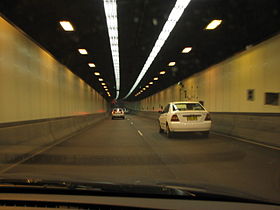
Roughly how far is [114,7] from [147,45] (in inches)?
223

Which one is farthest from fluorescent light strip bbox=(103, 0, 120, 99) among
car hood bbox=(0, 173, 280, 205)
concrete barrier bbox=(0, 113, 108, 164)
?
car hood bbox=(0, 173, 280, 205)

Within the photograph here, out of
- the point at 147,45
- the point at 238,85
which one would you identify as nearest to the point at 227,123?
the point at 238,85

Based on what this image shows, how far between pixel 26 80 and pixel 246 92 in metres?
11.1

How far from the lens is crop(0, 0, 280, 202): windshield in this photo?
21.9 feet

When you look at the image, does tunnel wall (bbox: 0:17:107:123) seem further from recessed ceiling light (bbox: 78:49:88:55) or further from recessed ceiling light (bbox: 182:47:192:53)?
recessed ceiling light (bbox: 182:47:192:53)

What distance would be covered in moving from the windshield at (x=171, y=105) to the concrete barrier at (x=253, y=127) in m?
0.05

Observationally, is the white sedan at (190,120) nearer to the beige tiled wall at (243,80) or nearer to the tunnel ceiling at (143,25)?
the beige tiled wall at (243,80)

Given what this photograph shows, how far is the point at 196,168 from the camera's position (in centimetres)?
645

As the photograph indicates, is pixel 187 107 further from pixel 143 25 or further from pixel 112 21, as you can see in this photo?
pixel 112 21

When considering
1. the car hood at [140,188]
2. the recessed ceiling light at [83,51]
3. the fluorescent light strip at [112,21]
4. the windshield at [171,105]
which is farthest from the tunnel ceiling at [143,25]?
the car hood at [140,188]

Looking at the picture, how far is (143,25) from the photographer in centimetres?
1155

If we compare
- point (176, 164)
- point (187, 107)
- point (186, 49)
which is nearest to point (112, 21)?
point (187, 107)

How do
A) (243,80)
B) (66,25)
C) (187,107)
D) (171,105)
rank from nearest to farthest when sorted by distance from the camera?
1. (66,25)
2. (187,107)
3. (171,105)
4. (243,80)

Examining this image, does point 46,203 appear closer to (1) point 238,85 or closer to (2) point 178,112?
(2) point 178,112
